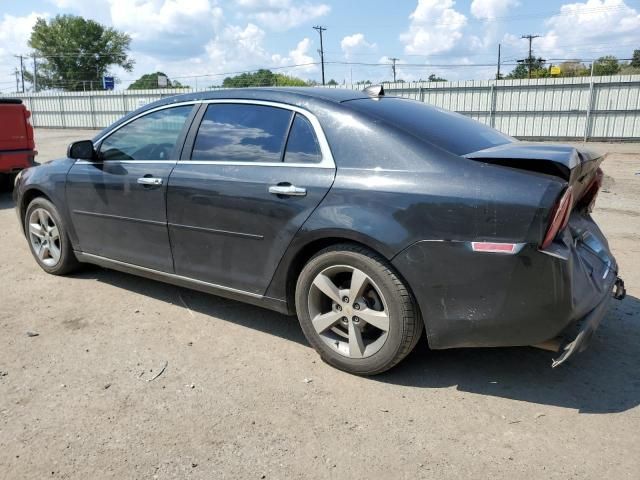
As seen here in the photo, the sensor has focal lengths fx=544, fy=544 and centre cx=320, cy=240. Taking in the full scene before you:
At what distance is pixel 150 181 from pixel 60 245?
158cm

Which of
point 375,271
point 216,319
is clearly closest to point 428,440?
point 375,271

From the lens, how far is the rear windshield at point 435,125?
123 inches

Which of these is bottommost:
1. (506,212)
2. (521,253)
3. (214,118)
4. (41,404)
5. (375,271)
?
(41,404)

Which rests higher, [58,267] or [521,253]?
[521,253]

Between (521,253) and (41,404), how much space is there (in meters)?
2.66

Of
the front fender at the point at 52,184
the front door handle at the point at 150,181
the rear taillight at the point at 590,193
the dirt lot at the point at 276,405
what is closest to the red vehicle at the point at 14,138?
the front fender at the point at 52,184

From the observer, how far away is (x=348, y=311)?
3.18 meters

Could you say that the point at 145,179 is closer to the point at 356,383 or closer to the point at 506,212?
the point at 356,383

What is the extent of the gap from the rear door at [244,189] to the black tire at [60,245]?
1522 mm

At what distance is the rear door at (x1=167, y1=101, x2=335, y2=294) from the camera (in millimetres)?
3299

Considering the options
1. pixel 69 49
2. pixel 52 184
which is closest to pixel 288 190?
pixel 52 184

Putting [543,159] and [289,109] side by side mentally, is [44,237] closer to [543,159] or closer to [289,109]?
[289,109]

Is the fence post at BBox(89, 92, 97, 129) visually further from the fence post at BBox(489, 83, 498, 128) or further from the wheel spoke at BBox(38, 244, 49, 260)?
the wheel spoke at BBox(38, 244, 49, 260)

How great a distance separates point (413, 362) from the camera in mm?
3406
